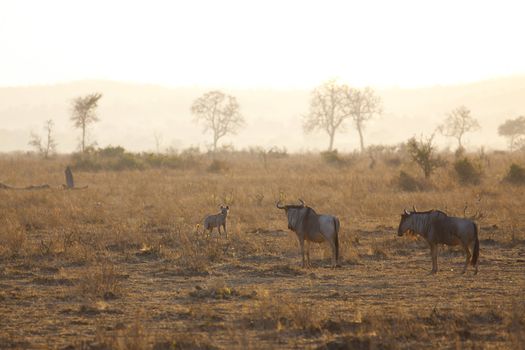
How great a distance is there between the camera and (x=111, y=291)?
11.0m

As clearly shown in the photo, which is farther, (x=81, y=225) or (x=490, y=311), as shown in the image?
(x=81, y=225)

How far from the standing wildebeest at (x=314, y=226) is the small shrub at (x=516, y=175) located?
1672cm

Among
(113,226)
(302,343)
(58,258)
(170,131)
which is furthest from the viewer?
(170,131)

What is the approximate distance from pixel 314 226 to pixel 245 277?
1.60 metres

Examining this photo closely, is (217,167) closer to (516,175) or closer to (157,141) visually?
(516,175)

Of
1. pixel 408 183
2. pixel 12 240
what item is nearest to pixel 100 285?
pixel 12 240

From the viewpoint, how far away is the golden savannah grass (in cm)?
874

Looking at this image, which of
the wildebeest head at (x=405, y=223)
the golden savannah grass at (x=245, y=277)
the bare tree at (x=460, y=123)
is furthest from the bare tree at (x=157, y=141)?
the wildebeest head at (x=405, y=223)

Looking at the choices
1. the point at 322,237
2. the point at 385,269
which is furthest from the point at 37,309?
the point at 385,269

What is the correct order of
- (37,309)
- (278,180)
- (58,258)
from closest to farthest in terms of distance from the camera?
(37,309) < (58,258) < (278,180)

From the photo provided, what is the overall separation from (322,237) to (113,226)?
6.91 metres

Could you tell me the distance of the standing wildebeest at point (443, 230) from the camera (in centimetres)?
1239

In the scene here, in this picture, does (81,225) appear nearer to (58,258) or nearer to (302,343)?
(58,258)

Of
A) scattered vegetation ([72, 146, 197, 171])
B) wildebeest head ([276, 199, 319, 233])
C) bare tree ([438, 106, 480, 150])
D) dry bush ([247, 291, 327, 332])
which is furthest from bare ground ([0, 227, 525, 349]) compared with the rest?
bare tree ([438, 106, 480, 150])
